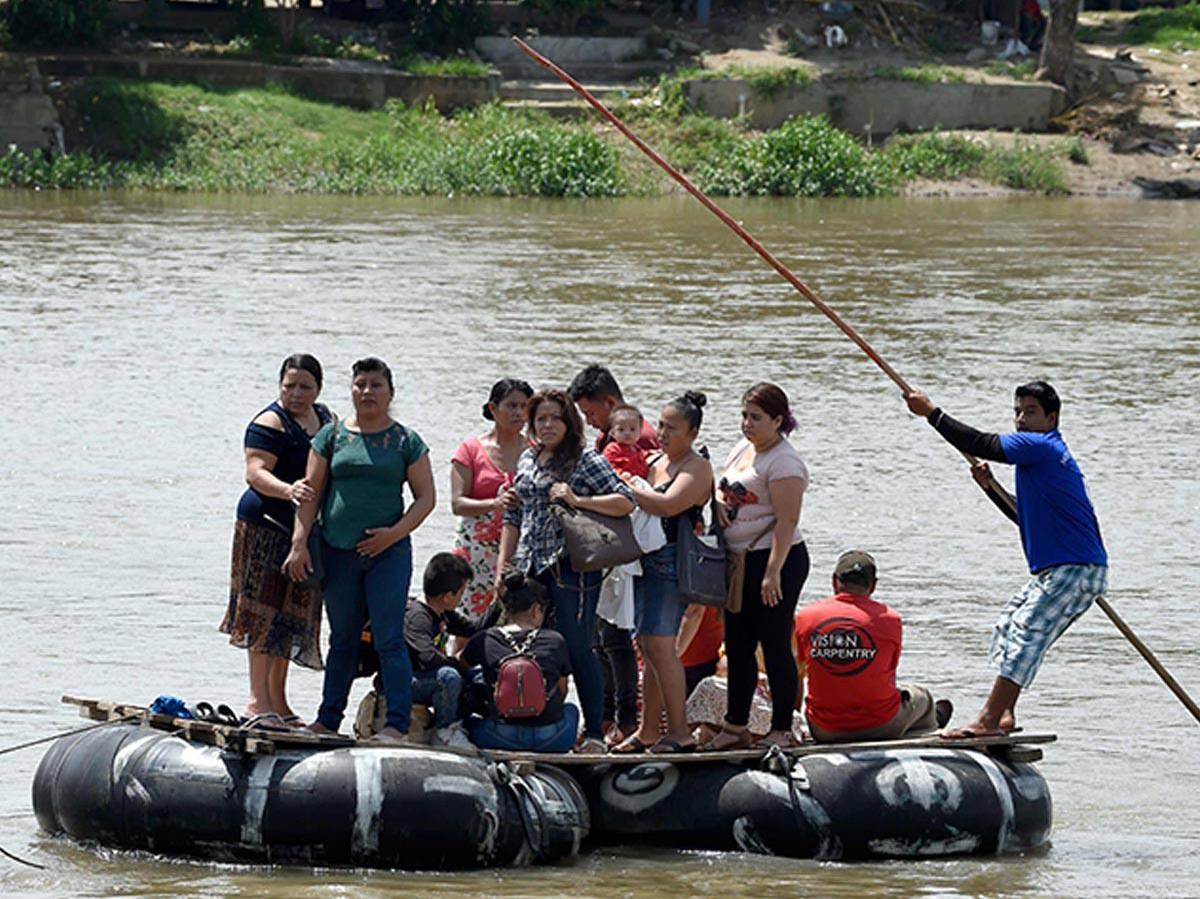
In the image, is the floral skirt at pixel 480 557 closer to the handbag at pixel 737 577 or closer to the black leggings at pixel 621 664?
the black leggings at pixel 621 664

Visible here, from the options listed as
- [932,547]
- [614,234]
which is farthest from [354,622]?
[614,234]

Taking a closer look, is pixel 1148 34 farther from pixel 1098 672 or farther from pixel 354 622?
pixel 354 622

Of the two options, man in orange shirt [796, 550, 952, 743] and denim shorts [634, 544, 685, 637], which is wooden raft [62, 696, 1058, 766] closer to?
man in orange shirt [796, 550, 952, 743]

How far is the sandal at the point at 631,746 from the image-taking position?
8.95 meters

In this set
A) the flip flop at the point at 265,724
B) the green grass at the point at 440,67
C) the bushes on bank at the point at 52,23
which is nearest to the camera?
the flip flop at the point at 265,724

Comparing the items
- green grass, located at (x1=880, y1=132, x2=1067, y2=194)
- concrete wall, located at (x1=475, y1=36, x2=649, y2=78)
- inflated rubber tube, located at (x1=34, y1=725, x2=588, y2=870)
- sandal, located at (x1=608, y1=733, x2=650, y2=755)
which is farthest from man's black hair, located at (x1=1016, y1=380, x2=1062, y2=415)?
concrete wall, located at (x1=475, y1=36, x2=649, y2=78)

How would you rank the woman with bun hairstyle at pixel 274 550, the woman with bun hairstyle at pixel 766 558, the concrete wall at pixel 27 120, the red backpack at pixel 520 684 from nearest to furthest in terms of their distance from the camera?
the red backpack at pixel 520 684
the woman with bun hairstyle at pixel 766 558
the woman with bun hairstyle at pixel 274 550
the concrete wall at pixel 27 120

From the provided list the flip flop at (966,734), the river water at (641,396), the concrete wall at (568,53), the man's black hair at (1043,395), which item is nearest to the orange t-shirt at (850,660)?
the flip flop at (966,734)

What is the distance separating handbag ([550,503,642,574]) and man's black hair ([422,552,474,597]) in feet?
1.33

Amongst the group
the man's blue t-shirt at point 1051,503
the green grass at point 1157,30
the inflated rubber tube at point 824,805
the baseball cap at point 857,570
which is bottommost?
the inflated rubber tube at point 824,805

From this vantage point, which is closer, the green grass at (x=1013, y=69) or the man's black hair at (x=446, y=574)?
the man's black hair at (x=446, y=574)

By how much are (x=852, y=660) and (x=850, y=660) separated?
0.03ft

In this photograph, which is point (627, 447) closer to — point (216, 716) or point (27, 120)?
point (216, 716)

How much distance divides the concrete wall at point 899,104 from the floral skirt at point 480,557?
3350cm
